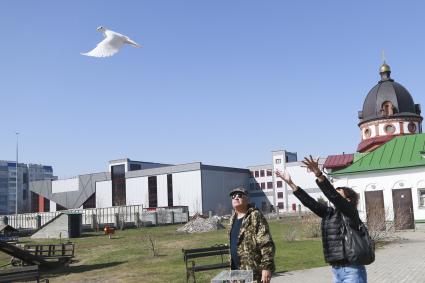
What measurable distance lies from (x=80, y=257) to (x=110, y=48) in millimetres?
14778

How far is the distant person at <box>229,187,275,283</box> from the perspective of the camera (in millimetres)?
5754

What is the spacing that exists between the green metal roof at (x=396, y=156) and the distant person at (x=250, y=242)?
93.0ft

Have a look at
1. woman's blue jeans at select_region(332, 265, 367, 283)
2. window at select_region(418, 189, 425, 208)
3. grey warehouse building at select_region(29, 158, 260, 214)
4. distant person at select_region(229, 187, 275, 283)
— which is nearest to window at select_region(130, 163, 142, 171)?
grey warehouse building at select_region(29, 158, 260, 214)

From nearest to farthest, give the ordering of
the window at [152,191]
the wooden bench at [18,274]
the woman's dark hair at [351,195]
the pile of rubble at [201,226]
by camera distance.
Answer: the woman's dark hair at [351,195] → the wooden bench at [18,274] → the pile of rubble at [201,226] → the window at [152,191]

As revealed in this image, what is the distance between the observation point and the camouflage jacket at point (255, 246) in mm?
5754

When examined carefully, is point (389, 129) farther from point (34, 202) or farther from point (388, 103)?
point (34, 202)

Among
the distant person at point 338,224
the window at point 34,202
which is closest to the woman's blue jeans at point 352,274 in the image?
the distant person at point 338,224

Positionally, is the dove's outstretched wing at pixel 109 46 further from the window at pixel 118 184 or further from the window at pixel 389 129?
the window at pixel 118 184

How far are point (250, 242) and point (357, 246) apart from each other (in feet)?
3.97

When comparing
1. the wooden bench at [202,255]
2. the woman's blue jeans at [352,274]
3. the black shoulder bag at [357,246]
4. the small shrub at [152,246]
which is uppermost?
the black shoulder bag at [357,246]

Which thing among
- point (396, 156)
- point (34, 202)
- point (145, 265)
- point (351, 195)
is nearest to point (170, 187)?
point (34, 202)

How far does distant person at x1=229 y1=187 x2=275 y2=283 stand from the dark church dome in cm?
4411

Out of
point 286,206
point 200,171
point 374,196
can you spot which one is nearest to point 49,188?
point 200,171

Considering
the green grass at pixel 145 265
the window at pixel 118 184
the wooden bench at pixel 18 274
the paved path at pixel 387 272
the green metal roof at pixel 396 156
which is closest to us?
the wooden bench at pixel 18 274
